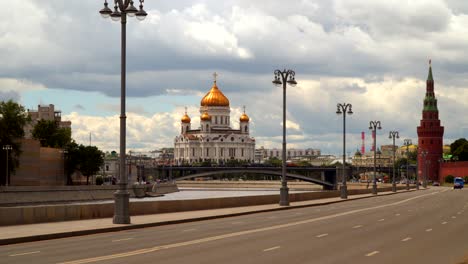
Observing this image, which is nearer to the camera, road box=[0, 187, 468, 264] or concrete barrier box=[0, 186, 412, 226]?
road box=[0, 187, 468, 264]

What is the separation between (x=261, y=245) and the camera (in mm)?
24219

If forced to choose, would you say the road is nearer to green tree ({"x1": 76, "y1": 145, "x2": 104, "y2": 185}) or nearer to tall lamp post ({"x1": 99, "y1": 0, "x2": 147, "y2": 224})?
tall lamp post ({"x1": 99, "y1": 0, "x2": 147, "y2": 224})

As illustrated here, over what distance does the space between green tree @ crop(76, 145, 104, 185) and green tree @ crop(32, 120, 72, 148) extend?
5846mm

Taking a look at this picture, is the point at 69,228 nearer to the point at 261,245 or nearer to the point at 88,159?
the point at 261,245

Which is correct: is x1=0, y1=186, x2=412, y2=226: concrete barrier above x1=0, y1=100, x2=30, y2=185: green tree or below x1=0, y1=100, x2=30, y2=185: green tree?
below

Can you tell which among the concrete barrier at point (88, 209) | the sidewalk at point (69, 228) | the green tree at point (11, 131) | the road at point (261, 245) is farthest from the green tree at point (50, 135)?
the road at point (261, 245)

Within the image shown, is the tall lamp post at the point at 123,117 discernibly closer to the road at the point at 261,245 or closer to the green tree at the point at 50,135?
the road at the point at 261,245

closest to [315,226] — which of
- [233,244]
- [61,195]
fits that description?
[233,244]

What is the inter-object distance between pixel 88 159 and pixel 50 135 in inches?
503

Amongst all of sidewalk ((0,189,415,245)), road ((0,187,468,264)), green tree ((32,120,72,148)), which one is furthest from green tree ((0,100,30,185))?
road ((0,187,468,264))

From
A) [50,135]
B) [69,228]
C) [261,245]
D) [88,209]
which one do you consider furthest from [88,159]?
[261,245]

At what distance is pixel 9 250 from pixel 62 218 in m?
11.1

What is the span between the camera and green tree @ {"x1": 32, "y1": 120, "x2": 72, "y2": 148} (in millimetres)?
145125

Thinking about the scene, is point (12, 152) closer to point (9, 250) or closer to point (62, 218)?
point (62, 218)
